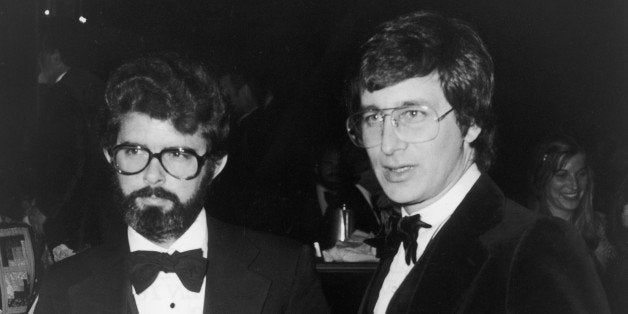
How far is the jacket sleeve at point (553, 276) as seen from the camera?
1884 millimetres

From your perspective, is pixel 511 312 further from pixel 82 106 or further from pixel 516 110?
pixel 516 110

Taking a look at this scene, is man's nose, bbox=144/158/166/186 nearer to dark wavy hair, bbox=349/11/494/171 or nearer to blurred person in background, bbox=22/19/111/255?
dark wavy hair, bbox=349/11/494/171

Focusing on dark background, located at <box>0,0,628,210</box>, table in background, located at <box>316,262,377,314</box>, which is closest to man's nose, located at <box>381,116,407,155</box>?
table in background, located at <box>316,262,377,314</box>

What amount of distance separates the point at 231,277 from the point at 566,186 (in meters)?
3.23

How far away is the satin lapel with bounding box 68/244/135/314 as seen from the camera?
271cm

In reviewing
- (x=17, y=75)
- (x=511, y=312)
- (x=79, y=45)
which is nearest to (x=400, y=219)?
(x=511, y=312)

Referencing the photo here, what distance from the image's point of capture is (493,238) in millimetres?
2203

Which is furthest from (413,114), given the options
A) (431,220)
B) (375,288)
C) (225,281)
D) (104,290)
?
(104,290)

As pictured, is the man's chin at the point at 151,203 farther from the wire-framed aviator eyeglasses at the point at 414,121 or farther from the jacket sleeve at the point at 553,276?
the jacket sleeve at the point at 553,276

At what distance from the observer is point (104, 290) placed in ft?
9.00

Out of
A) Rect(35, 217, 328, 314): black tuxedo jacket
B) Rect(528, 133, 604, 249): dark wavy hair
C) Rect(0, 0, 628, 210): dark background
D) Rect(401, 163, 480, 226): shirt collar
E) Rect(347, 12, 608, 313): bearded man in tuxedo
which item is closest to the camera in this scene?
Rect(347, 12, 608, 313): bearded man in tuxedo

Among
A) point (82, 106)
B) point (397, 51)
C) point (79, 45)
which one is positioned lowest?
point (397, 51)

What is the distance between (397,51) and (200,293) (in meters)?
1.22

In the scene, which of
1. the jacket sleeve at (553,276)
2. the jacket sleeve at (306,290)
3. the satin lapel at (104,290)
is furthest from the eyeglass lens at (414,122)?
the satin lapel at (104,290)
